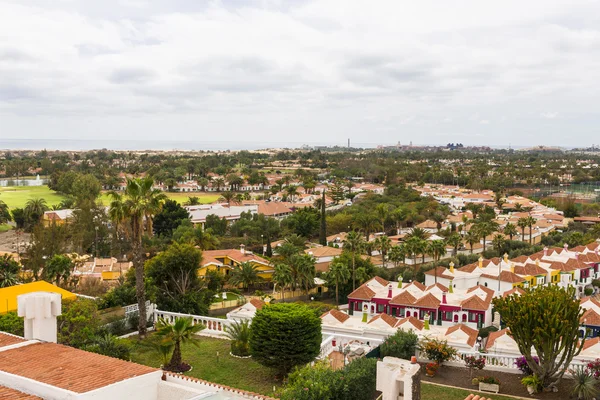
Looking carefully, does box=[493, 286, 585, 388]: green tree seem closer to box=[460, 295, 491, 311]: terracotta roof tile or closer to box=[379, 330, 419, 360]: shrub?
box=[379, 330, 419, 360]: shrub

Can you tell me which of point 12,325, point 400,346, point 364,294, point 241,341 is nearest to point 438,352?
point 400,346

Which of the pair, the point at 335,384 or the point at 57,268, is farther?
the point at 57,268

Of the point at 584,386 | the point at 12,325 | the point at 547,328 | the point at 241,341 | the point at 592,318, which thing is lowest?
the point at 592,318

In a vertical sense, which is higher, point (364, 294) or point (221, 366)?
point (221, 366)

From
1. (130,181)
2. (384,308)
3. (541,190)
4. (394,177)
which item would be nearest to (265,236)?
(384,308)

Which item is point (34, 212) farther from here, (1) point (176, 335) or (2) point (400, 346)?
(2) point (400, 346)

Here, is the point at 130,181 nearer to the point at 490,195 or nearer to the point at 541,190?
the point at 490,195
